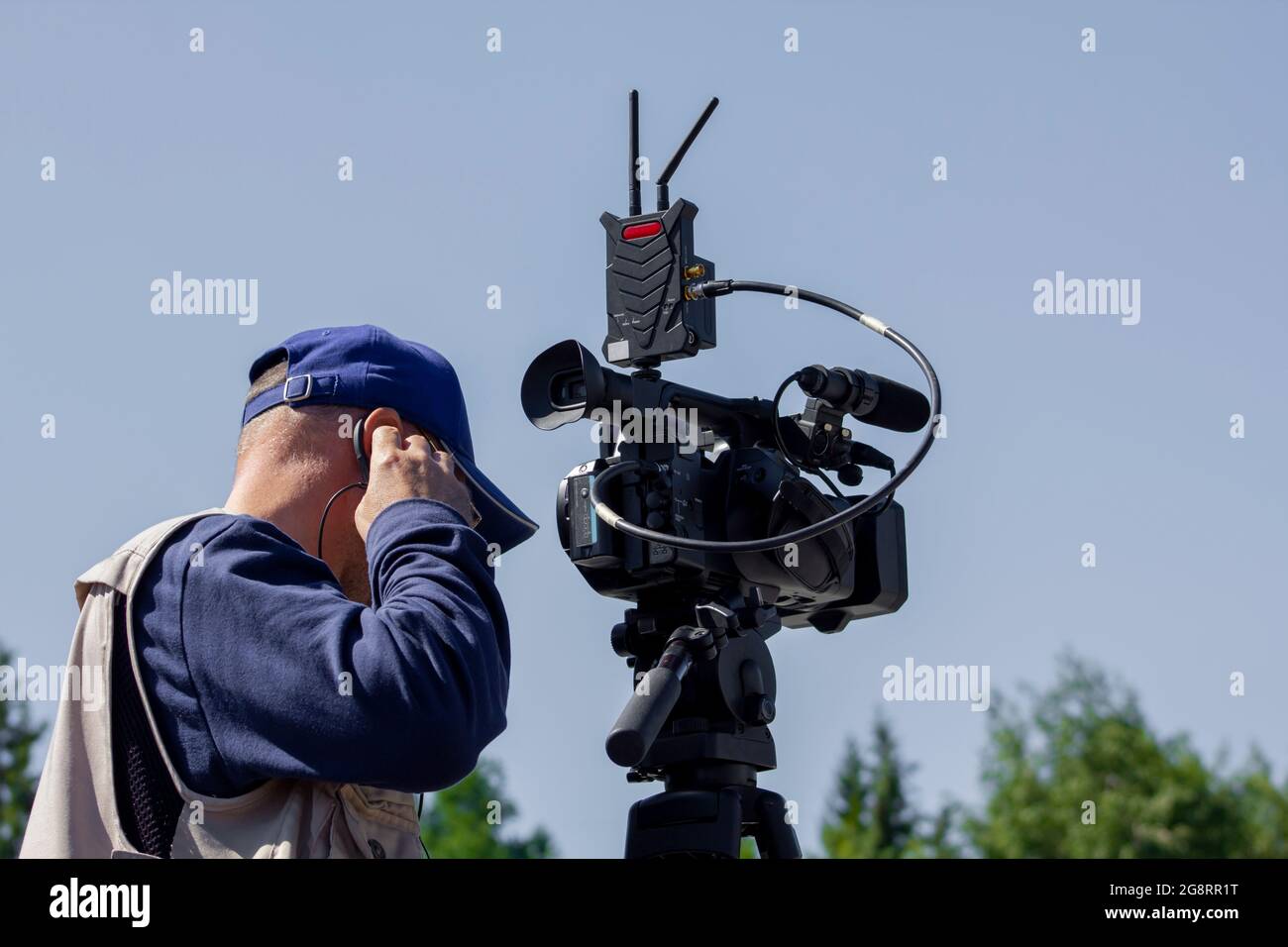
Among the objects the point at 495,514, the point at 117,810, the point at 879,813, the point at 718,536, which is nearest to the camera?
the point at 117,810

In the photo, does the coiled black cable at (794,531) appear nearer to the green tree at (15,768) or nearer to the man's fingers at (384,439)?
the man's fingers at (384,439)

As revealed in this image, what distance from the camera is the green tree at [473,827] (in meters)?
40.9

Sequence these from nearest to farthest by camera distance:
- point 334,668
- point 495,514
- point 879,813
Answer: point 334,668 < point 495,514 < point 879,813

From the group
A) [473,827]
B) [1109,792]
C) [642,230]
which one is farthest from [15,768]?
[642,230]

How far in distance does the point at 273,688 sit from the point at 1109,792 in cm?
4288

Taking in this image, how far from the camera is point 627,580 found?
3.91 meters

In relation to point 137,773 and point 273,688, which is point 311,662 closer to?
point 273,688

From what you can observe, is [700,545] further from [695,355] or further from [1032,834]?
[1032,834]

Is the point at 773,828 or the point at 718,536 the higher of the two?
the point at 718,536

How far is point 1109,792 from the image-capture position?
1709 inches

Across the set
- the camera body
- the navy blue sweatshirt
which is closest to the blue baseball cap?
the camera body

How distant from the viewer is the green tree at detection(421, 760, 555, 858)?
40938mm

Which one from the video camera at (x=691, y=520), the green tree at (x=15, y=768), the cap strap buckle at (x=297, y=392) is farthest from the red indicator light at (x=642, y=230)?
the green tree at (x=15, y=768)

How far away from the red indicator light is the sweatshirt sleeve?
3.89ft
